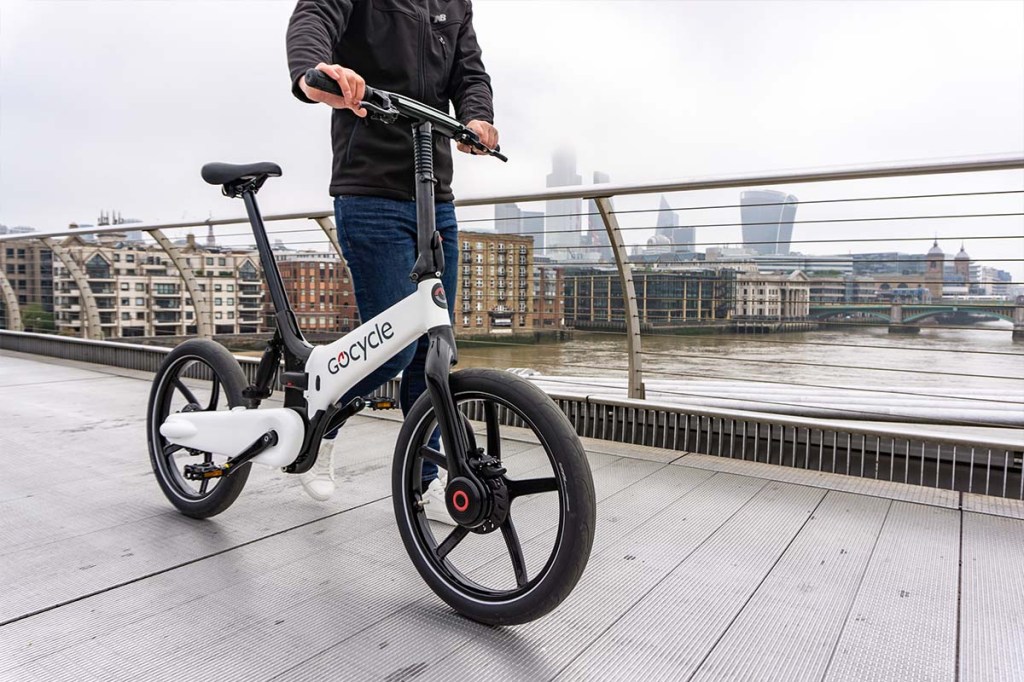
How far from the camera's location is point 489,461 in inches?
48.8

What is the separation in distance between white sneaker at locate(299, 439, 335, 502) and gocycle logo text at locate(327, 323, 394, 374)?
1.39ft

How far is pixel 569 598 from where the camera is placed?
4.40ft

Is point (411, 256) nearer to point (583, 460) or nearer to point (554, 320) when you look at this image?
point (583, 460)

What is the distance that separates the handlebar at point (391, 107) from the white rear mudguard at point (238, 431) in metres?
0.75

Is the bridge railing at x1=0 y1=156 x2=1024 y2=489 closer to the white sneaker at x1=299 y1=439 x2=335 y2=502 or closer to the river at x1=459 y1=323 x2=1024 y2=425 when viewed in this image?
the river at x1=459 y1=323 x2=1024 y2=425

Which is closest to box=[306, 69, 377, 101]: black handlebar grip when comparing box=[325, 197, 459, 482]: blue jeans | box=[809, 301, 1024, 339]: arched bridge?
box=[325, 197, 459, 482]: blue jeans

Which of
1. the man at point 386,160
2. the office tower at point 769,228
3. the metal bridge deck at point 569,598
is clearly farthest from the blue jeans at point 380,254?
the office tower at point 769,228

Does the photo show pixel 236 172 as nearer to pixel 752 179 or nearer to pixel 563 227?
pixel 752 179

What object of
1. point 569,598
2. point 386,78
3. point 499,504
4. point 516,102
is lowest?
point 569,598

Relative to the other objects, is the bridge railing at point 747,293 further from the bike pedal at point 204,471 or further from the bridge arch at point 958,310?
the bike pedal at point 204,471

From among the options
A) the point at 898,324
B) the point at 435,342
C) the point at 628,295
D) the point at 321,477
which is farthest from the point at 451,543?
the point at 898,324

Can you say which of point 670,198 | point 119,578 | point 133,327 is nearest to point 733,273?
point 670,198

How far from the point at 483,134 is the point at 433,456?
74 cm

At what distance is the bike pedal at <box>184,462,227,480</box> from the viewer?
167 centimetres
